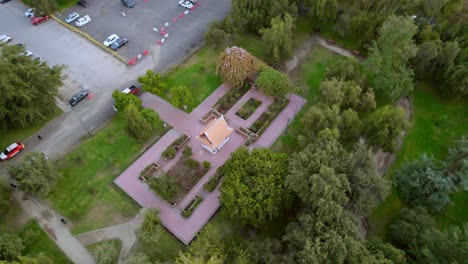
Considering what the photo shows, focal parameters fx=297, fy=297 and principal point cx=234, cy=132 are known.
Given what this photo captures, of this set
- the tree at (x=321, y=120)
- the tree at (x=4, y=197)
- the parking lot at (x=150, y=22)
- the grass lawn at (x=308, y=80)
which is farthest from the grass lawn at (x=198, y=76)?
the tree at (x=4, y=197)

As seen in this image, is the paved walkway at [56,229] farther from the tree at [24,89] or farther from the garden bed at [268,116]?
the garden bed at [268,116]

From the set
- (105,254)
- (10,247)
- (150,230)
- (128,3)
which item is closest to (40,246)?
(10,247)

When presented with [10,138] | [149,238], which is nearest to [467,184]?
[149,238]

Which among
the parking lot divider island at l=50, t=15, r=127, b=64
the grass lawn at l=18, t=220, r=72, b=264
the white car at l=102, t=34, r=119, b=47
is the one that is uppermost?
the white car at l=102, t=34, r=119, b=47

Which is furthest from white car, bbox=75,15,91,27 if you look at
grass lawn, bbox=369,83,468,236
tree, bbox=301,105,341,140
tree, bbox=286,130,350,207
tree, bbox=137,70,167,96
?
grass lawn, bbox=369,83,468,236

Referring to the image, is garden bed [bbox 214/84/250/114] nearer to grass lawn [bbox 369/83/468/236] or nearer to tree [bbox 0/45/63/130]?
tree [bbox 0/45/63/130]

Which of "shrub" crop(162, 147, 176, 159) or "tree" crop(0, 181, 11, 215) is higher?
"shrub" crop(162, 147, 176, 159)
